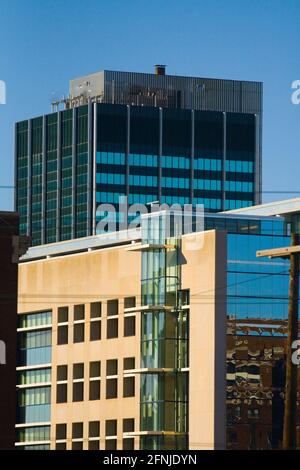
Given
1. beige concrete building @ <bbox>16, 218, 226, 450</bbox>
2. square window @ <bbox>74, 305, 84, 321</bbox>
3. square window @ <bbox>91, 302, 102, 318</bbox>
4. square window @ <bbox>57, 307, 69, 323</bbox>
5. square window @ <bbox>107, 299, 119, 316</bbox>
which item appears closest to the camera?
beige concrete building @ <bbox>16, 218, 226, 450</bbox>

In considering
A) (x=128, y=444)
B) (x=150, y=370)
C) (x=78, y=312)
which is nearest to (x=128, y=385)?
(x=150, y=370)

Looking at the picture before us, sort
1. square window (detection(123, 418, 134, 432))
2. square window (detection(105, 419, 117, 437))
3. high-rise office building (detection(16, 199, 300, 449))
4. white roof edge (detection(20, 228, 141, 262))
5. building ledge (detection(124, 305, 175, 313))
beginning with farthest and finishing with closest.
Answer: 1. white roof edge (detection(20, 228, 141, 262))
2. building ledge (detection(124, 305, 175, 313))
3. square window (detection(105, 419, 117, 437))
4. high-rise office building (detection(16, 199, 300, 449))
5. square window (detection(123, 418, 134, 432))

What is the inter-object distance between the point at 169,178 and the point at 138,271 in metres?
85.5

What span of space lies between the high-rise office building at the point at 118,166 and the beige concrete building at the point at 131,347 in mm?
71388

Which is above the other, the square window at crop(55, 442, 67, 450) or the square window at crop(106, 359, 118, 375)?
the square window at crop(106, 359, 118, 375)

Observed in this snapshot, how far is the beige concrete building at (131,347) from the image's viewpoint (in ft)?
320

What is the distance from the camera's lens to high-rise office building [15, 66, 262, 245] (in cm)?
18350

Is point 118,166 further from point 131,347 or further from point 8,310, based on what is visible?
point 8,310

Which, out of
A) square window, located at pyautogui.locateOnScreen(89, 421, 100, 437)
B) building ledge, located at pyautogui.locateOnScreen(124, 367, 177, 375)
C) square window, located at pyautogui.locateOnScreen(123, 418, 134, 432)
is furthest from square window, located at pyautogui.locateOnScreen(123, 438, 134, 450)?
square window, located at pyautogui.locateOnScreen(89, 421, 100, 437)

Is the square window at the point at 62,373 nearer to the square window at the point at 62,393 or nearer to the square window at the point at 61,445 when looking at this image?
the square window at the point at 62,393

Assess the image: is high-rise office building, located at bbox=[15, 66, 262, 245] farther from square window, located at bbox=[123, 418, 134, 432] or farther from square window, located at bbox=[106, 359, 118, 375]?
square window, located at bbox=[123, 418, 134, 432]

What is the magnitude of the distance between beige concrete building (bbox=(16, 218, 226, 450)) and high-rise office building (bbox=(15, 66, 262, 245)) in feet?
234

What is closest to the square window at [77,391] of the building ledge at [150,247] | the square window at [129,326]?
the square window at [129,326]

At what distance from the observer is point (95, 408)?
10175 cm
